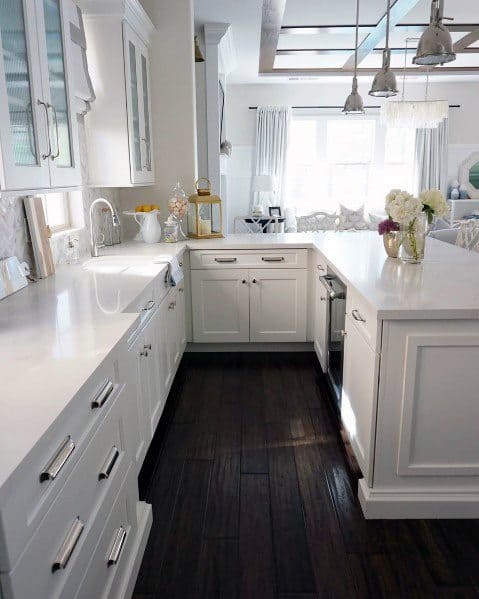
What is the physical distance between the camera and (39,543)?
2.92 ft

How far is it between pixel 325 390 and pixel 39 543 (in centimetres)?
242

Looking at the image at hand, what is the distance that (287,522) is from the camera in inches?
75.9

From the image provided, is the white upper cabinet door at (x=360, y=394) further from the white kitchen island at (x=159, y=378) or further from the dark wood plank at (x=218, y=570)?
the dark wood plank at (x=218, y=570)

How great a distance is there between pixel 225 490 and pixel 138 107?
8.06 feet

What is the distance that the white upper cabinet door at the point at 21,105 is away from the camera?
1504 millimetres

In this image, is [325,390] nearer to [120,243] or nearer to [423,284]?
[423,284]

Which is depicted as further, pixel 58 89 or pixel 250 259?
pixel 250 259

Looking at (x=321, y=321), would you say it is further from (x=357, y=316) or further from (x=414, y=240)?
(x=357, y=316)

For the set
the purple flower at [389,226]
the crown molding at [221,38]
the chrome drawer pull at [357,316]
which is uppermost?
the crown molding at [221,38]

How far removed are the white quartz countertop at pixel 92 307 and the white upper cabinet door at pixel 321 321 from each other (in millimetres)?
273

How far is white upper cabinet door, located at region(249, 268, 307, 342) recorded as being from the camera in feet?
11.8

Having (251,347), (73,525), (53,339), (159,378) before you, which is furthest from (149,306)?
(251,347)

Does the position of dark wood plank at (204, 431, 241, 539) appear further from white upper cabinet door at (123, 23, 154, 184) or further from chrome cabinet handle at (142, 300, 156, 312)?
white upper cabinet door at (123, 23, 154, 184)

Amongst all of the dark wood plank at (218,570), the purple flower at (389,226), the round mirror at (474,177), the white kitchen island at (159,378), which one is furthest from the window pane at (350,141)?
the dark wood plank at (218,570)
